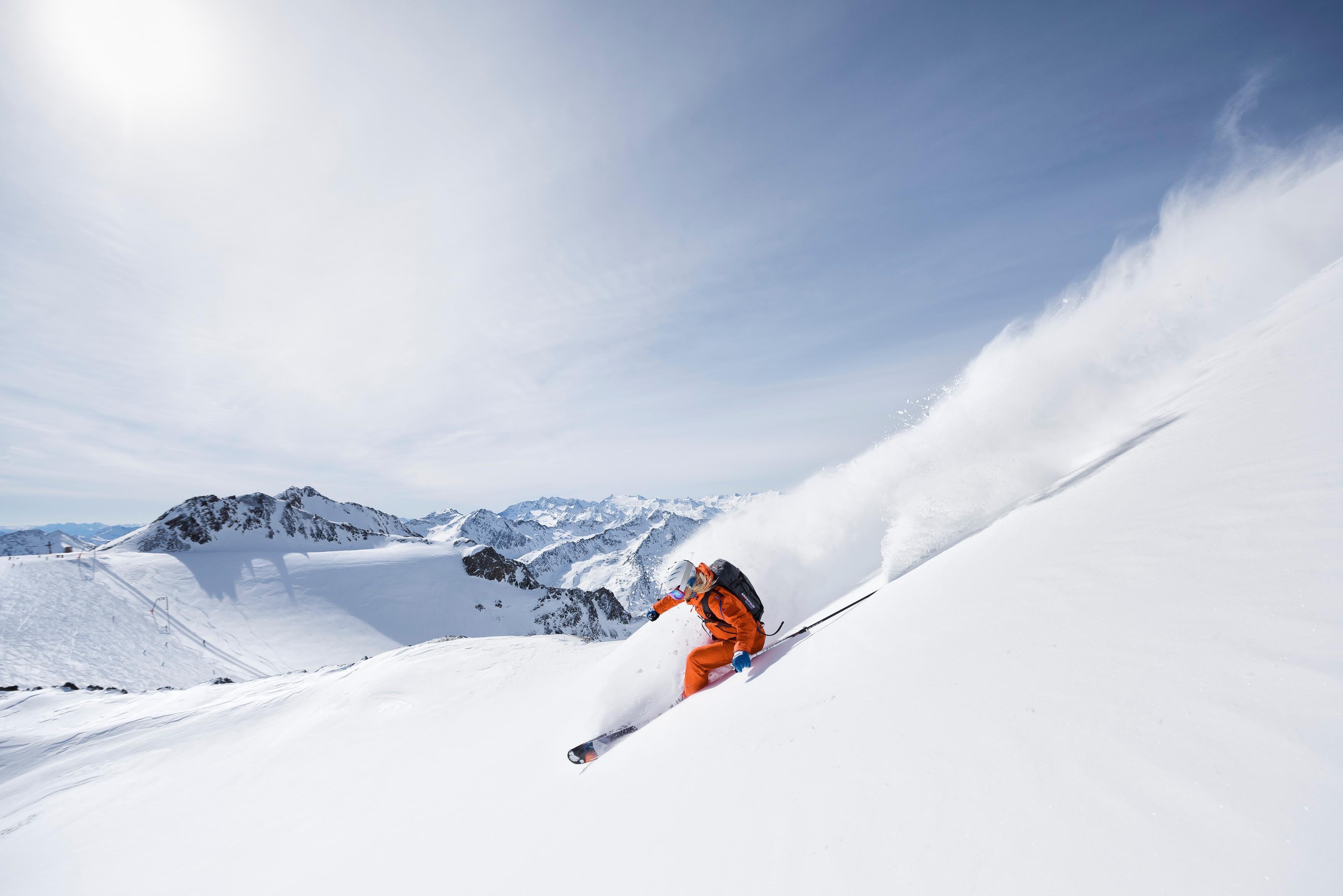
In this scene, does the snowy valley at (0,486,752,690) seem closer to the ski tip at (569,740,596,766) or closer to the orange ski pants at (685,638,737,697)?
the orange ski pants at (685,638,737,697)

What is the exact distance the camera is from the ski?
6.06 meters

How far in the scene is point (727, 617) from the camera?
651 cm

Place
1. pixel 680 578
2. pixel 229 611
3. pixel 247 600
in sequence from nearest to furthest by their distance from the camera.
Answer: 1. pixel 680 578
2. pixel 229 611
3. pixel 247 600

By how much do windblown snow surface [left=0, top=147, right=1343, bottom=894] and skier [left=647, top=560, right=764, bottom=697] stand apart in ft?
1.34

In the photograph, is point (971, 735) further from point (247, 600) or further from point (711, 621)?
point (247, 600)

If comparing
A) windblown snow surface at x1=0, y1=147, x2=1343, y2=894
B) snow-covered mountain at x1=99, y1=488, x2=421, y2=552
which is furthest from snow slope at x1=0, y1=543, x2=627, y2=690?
windblown snow surface at x1=0, y1=147, x2=1343, y2=894

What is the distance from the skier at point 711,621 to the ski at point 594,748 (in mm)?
1180

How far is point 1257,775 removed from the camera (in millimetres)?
1503

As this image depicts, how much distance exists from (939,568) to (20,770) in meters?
25.3

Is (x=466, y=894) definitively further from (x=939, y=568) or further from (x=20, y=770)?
(x=20, y=770)

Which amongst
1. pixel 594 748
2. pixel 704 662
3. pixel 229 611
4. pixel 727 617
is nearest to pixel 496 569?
pixel 229 611

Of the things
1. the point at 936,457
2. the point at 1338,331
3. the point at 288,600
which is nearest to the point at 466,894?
the point at 1338,331

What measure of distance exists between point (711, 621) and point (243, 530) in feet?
373

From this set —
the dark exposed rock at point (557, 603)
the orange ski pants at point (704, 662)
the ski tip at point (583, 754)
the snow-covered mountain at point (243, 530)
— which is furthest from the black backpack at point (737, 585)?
the snow-covered mountain at point (243, 530)
